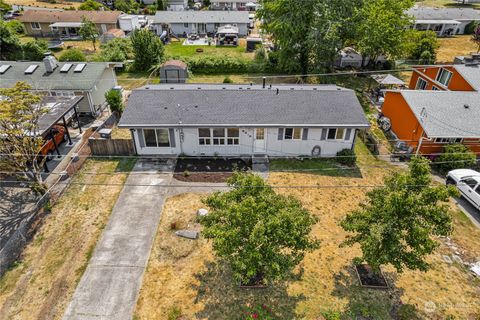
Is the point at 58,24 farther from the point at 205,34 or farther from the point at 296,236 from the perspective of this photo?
the point at 296,236

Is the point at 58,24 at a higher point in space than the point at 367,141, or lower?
higher

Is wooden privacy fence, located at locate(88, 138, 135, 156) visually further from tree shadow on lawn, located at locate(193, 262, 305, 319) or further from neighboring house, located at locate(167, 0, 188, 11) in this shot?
neighboring house, located at locate(167, 0, 188, 11)

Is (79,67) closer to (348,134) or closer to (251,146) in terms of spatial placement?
(251,146)

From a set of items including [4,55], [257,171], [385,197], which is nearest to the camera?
[385,197]

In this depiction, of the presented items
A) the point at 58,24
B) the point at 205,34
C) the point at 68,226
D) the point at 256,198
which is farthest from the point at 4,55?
the point at 256,198

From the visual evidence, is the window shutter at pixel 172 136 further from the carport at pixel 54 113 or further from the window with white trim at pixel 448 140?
the window with white trim at pixel 448 140

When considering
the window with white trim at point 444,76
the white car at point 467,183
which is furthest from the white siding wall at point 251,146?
the window with white trim at point 444,76
